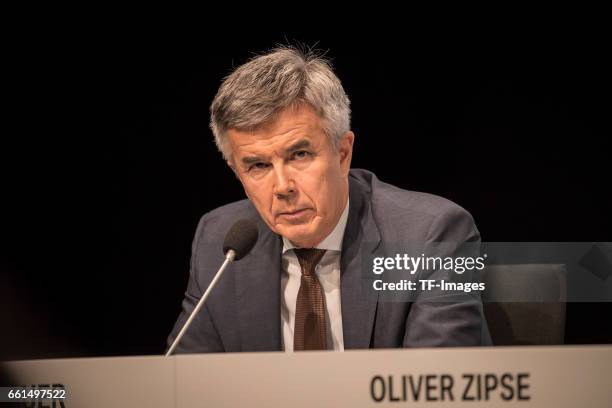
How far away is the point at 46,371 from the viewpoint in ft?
4.73

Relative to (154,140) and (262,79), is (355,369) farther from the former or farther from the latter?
(154,140)

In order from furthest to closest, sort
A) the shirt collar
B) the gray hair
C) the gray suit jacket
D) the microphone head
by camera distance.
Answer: the shirt collar
the gray hair
the gray suit jacket
the microphone head

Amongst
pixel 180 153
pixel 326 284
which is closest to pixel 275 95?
pixel 326 284

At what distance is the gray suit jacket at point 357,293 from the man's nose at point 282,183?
0.60ft

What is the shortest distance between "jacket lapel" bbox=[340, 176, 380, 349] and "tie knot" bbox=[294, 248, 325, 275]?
0.23 feet

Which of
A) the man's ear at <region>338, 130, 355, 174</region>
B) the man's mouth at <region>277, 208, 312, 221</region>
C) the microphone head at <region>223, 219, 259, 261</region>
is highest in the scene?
the man's ear at <region>338, 130, 355, 174</region>

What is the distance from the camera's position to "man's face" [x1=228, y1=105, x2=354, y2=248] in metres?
2.13

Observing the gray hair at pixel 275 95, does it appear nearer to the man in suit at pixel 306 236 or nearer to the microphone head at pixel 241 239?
the man in suit at pixel 306 236

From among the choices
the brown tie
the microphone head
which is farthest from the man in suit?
the microphone head

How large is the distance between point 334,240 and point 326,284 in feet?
0.47

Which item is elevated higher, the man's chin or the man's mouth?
the man's mouth

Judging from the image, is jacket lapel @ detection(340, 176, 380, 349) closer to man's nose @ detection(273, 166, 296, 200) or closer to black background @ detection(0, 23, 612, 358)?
man's nose @ detection(273, 166, 296, 200)

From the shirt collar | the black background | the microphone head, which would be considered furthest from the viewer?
the black background

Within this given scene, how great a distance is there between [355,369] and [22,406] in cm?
67
